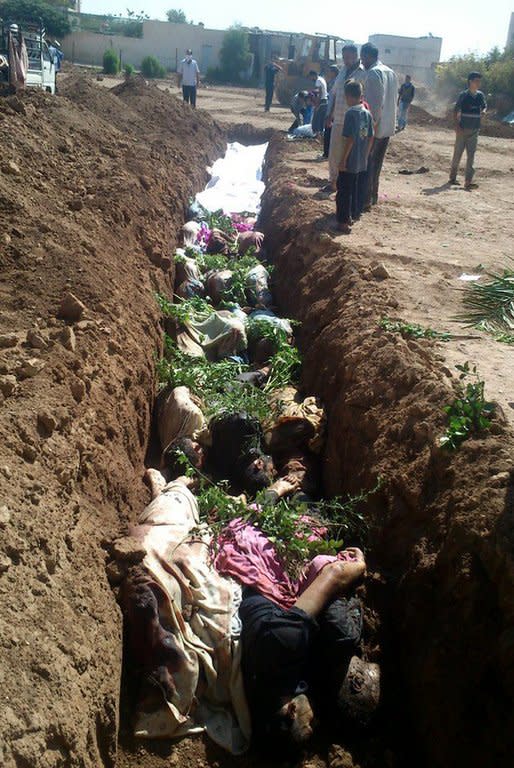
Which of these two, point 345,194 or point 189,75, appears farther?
point 189,75

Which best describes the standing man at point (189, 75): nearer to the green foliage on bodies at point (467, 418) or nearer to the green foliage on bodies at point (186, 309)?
the green foliage on bodies at point (186, 309)

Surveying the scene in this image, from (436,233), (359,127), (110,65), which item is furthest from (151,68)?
(359,127)

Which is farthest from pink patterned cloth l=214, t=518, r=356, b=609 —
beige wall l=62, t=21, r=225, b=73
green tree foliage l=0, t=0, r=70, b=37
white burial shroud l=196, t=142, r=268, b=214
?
beige wall l=62, t=21, r=225, b=73

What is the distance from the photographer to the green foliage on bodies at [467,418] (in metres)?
4.45

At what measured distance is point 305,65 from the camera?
93.2ft

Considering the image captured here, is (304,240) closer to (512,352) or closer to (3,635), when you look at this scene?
(512,352)

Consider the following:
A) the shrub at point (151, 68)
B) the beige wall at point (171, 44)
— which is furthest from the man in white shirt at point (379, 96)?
the beige wall at point (171, 44)

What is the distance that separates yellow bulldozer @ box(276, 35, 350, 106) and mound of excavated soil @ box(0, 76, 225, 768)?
20563 mm

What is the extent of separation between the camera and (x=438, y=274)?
802 centimetres

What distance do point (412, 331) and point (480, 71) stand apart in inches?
1274

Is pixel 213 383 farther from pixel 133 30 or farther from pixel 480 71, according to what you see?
pixel 133 30

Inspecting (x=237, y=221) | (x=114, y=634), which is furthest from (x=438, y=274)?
(x=114, y=634)

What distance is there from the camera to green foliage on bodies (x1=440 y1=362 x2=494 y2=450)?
4449 mm

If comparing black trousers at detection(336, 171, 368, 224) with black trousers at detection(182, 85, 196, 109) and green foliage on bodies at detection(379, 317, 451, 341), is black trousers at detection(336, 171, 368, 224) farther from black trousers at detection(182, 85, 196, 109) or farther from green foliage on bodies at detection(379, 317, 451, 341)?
black trousers at detection(182, 85, 196, 109)
